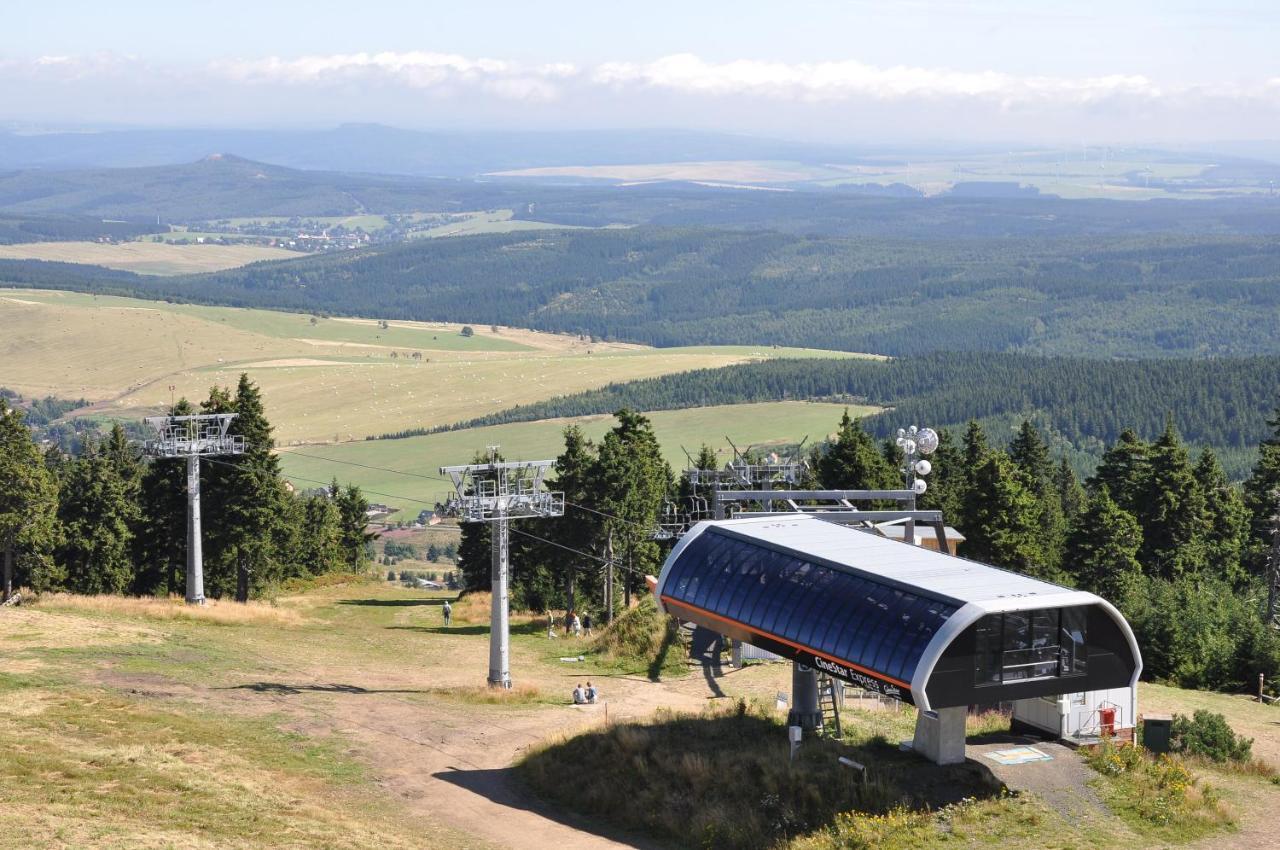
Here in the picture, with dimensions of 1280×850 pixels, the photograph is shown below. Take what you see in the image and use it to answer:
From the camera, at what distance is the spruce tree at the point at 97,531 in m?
91.4

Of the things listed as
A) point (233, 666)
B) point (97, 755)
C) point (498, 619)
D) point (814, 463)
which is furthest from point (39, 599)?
point (814, 463)

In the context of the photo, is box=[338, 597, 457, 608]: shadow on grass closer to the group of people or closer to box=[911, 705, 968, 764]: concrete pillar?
the group of people

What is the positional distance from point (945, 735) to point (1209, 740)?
10843 millimetres

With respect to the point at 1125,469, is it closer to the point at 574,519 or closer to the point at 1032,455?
the point at 1032,455

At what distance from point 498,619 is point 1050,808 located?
26.0m

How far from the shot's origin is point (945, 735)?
50.6 m

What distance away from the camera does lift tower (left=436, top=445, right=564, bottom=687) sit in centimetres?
6712

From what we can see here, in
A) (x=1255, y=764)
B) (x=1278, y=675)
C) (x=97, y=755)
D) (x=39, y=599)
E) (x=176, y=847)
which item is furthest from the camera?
(x=39, y=599)

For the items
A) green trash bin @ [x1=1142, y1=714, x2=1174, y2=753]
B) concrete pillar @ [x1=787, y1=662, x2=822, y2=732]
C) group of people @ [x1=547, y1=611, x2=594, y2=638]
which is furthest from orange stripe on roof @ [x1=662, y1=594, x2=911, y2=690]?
group of people @ [x1=547, y1=611, x2=594, y2=638]

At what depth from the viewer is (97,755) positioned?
51500 millimetres

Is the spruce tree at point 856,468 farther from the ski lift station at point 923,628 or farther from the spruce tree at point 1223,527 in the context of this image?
the ski lift station at point 923,628

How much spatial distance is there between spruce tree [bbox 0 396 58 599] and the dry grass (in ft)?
12.1

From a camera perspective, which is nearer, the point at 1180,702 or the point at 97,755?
the point at 97,755

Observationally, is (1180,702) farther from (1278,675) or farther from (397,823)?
(397,823)
